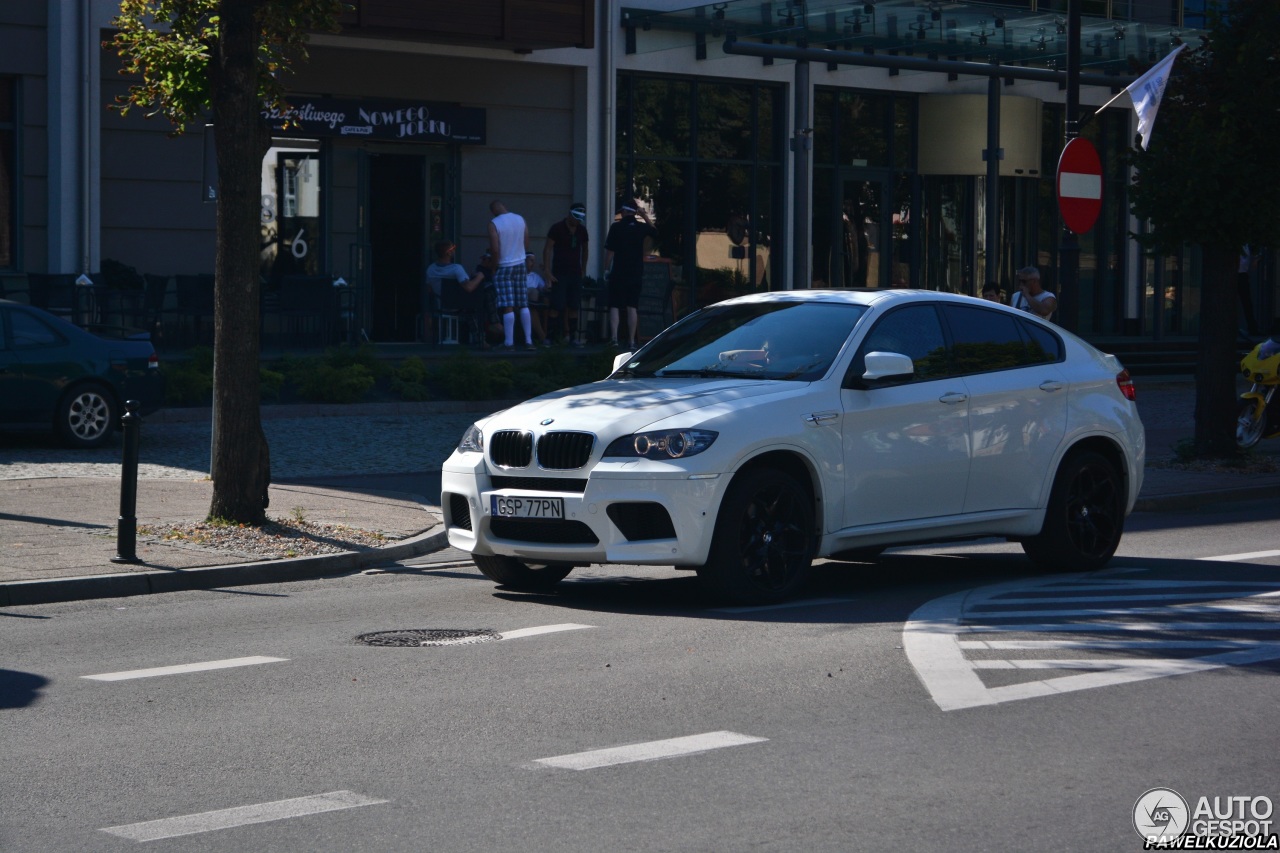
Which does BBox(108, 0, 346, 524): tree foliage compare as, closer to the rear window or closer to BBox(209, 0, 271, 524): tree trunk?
BBox(209, 0, 271, 524): tree trunk

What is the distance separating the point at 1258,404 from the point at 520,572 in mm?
11297

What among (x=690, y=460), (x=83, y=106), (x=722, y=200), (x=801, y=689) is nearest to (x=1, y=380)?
(x=83, y=106)

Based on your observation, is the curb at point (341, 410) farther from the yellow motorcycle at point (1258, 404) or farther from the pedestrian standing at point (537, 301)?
the yellow motorcycle at point (1258, 404)

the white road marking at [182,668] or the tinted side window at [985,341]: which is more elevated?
the tinted side window at [985,341]

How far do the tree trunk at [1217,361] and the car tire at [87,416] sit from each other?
10895 mm

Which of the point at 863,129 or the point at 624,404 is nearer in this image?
the point at 624,404

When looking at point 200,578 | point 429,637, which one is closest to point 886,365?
point 429,637

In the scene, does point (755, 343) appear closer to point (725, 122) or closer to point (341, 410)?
point (341, 410)

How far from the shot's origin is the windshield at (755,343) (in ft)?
33.6

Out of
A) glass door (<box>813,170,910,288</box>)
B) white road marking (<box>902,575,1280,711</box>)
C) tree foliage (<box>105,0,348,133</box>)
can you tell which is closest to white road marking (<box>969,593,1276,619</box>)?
white road marking (<box>902,575,1280,711</box>)

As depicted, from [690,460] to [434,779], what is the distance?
3.57 metres

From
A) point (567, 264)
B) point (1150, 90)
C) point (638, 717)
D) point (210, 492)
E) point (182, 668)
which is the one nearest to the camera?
point (638, 717)

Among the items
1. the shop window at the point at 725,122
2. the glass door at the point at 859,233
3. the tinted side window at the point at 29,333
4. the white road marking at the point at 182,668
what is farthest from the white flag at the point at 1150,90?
the glass door at the point at 859,233

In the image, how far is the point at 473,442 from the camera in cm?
1016
